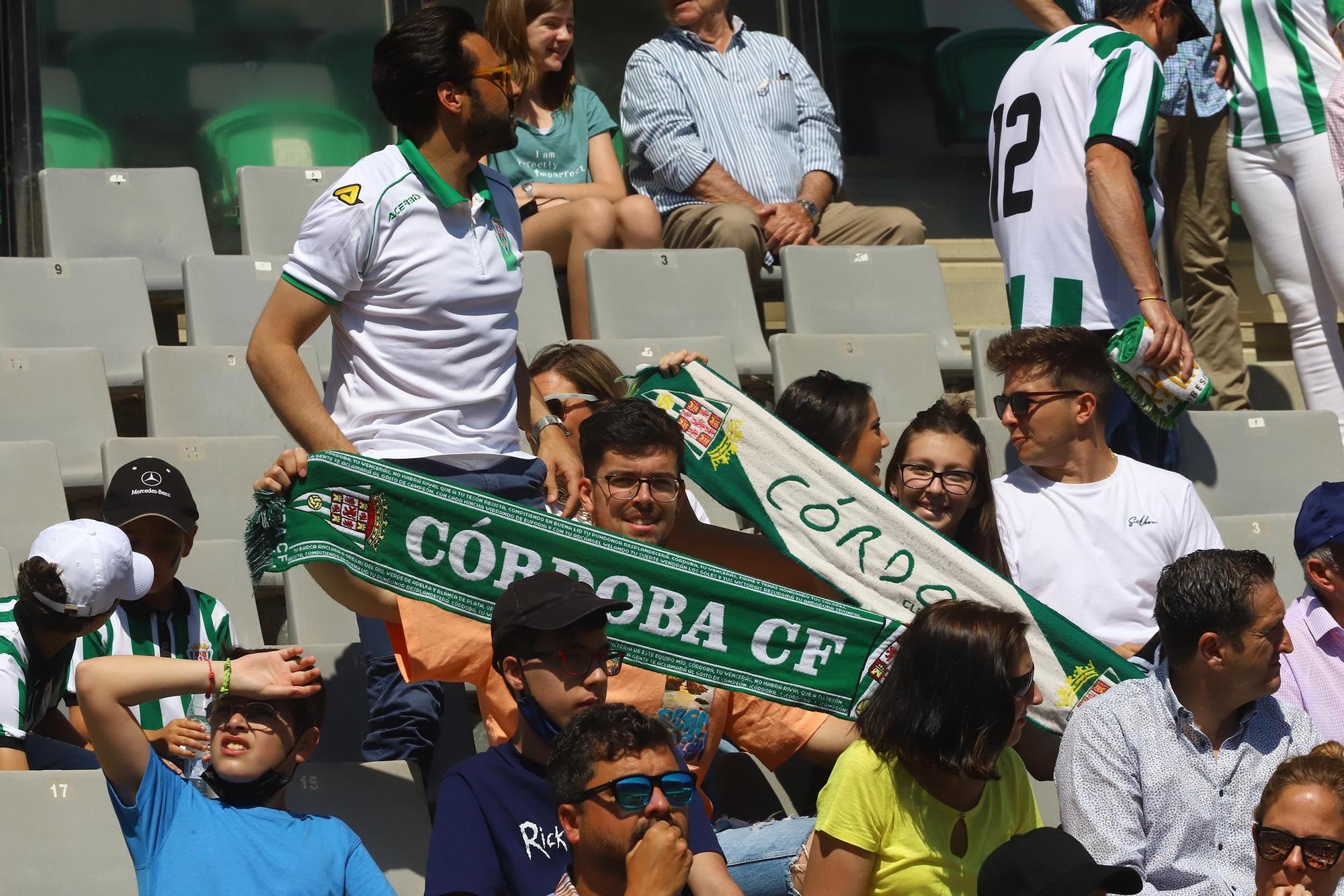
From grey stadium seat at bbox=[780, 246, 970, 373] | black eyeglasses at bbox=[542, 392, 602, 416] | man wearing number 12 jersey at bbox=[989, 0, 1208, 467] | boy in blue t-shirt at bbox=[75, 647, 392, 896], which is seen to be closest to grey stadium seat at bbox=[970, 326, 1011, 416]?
grey stadium seat at bbox=[780, 246, 970, 373]

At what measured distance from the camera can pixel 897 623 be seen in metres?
3.73

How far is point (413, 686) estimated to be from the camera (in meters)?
3.85

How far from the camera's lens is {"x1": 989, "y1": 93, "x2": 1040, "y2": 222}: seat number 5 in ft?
16.8

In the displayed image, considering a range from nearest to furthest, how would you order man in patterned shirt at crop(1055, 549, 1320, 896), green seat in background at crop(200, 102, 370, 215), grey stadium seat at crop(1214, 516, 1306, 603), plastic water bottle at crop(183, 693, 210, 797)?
man in patterned shirt at crop(1055, 549, 1320, 896), plastic water bottle at crop(183, 693, 210, 797), grey stadium seat at crop(1214, 516, 1306, 603), green seat in background at crop(200, 102, 370, 215)

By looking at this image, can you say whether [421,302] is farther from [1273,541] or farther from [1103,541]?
[1273,541]

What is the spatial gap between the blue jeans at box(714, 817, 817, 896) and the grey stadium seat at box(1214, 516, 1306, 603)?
2.01m

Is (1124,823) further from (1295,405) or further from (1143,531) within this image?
(1295,405)

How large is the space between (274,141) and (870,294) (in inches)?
104

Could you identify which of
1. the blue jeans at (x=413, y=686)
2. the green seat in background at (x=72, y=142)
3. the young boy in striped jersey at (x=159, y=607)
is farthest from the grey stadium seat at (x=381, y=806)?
the green seat in background at (x=72, y=142)

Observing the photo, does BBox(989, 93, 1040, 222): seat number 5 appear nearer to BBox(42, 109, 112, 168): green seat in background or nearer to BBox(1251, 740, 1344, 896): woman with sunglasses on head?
BBox(1251, 740, 1344, 896): woman with sunglasses on head

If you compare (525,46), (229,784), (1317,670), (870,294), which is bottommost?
(1317,670)

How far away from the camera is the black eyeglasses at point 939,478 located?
415cm

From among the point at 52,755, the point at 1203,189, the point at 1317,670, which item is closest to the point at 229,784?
the point at 52,755

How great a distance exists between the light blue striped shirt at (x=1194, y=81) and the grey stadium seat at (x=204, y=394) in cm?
335
